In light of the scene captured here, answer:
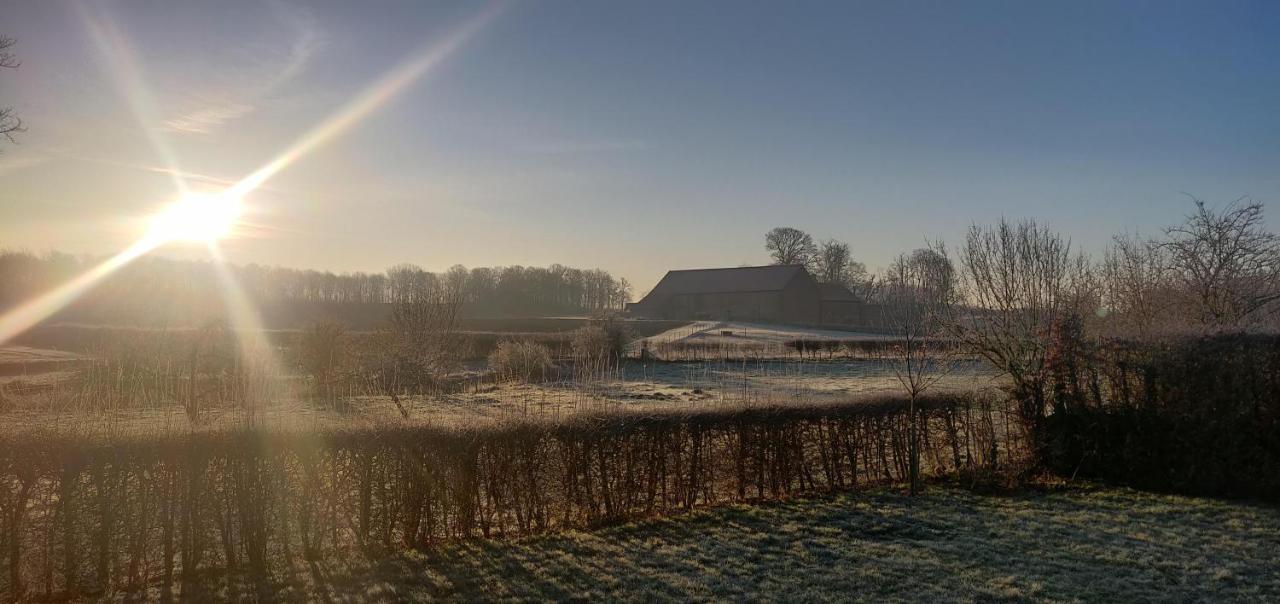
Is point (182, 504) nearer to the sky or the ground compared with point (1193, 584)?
nearer to the sky

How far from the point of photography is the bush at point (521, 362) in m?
22.6

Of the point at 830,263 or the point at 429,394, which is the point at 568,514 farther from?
the point at 830,263

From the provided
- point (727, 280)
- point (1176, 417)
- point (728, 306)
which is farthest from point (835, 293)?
point (1176, 417)

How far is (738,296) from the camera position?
6838 centimetres

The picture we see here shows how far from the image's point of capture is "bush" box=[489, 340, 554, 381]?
22594mm

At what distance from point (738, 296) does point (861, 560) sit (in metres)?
62.9

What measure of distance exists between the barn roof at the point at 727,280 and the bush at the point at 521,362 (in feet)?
144

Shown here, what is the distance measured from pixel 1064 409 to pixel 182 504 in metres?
10.4

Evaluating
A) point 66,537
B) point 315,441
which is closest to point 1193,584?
point 315,441

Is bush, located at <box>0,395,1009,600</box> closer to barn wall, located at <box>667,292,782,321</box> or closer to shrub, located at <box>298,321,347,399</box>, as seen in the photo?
shrub, located at <box>298,321,347,399</box>

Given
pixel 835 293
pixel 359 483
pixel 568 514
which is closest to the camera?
pixel 359 483

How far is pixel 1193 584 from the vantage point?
547cm

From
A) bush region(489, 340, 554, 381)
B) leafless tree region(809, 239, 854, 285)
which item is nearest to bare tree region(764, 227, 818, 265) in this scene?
leafless tree region(809, 239, 854, 285)

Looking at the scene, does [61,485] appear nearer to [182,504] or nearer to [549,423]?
[182,504]
